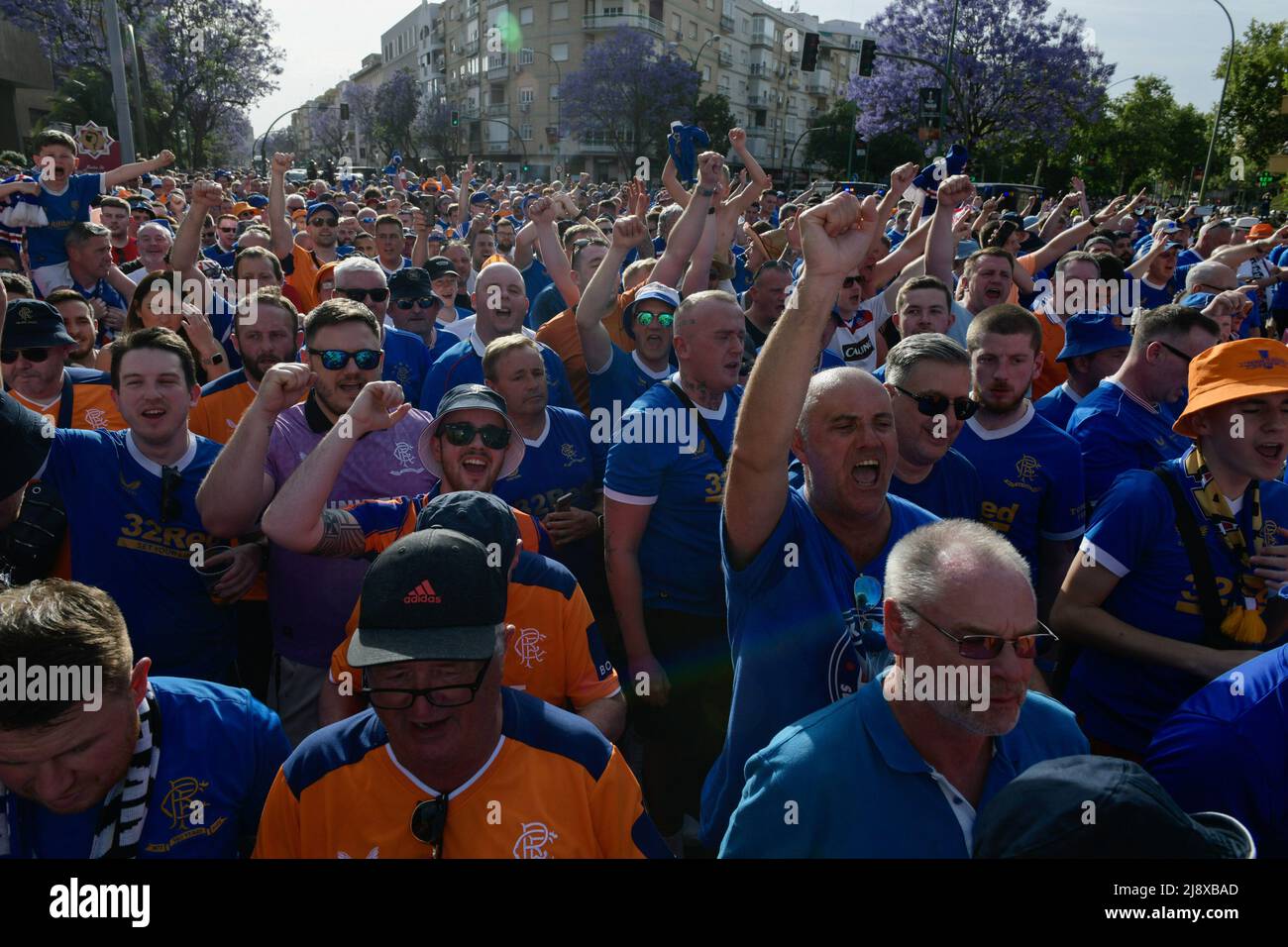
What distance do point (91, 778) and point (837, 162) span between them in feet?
222

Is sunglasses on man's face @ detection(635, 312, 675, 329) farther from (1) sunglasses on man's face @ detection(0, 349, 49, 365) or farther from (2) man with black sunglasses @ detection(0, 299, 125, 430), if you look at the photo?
(1) sunglasses on man's face @ detection(0, 349, 49, 365)

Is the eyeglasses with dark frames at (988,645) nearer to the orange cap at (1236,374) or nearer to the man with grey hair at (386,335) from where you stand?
the orange cap at (1236,374)

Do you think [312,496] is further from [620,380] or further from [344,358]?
[620,380]

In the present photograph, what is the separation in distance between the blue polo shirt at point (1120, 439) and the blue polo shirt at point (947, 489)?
0.87 m

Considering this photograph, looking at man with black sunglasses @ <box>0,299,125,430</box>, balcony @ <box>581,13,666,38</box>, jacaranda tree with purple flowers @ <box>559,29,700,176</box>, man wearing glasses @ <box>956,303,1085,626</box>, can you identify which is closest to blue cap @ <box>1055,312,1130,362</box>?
man wearing glasses @ <box>956,303,1085,626</box>

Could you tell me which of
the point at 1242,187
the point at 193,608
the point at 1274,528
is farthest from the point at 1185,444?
the point at 1242,187

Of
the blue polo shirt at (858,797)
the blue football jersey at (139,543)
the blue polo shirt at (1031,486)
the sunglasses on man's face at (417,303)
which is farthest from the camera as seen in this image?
the sunglasses on man's face at (417,303)

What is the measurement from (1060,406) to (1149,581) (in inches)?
79.7

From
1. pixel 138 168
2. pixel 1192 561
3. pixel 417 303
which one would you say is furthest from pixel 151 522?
pixel 138 168

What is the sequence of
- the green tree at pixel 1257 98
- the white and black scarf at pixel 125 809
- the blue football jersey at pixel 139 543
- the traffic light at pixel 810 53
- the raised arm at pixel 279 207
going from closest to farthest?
the white and black scarf at pixel 125 809 < the blue football jersey at pixel 139 543 < the raised arm at pixel 279 207 < the traffic light at pixel 810 53 < the green tree at pixel 1257 98

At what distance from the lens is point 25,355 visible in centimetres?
386

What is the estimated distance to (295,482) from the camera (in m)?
2.83

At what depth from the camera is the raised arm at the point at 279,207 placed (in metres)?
6.95

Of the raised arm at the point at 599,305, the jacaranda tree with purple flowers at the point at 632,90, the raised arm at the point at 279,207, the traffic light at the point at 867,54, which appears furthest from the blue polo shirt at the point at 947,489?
the jacaranda tree with purple flowers at the point at 632,90
